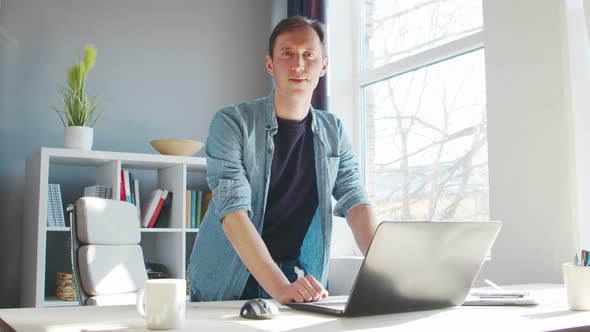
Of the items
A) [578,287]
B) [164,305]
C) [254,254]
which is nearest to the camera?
[164,305]

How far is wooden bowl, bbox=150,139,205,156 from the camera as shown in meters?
3.46

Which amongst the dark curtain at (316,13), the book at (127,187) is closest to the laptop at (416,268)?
the book at (127,187)

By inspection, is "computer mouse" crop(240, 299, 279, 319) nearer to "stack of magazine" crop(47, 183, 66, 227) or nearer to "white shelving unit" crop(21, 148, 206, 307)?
"white shelving unit" crop(21, 148, 206, 307)

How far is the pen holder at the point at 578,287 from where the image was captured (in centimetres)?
124

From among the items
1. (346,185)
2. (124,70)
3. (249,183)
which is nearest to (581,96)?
(346,185)

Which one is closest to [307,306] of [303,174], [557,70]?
[303,174]

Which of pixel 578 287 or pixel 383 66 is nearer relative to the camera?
pixel 578 287

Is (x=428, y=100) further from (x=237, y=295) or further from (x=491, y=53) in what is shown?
(x=237, y=295)

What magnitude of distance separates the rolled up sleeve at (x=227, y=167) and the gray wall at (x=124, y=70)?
210 centimetres

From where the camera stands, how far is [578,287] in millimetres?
1250

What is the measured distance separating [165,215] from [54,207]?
0.65 m

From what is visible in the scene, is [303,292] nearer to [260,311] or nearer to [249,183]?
[260,311]

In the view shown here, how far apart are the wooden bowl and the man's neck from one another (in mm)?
1747

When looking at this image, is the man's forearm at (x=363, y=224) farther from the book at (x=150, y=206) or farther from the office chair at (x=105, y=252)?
the book at (x=150, y=206)
